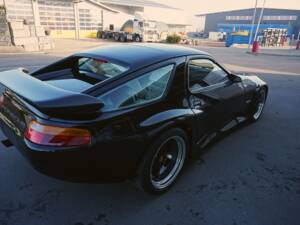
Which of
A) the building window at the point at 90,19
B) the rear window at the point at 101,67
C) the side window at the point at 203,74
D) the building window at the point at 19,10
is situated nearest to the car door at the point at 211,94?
the side window at the point at 203,74

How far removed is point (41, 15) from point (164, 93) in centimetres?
2866

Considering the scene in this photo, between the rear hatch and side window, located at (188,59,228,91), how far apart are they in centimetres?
128

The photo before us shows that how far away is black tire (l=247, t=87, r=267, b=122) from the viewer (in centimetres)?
385

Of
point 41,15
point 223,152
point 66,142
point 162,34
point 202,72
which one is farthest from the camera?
point 162,34

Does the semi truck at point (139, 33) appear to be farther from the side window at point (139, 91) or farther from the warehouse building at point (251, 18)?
the warehouse building at point (251, 18)

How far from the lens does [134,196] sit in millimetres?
2295

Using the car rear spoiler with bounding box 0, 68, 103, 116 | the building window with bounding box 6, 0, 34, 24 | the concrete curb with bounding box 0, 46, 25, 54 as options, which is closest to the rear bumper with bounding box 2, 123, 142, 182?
the car rear spoiler with bounding box 0, 68, 103, 116

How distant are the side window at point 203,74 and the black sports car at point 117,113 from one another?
1 centimetres

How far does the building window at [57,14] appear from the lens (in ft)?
84.1

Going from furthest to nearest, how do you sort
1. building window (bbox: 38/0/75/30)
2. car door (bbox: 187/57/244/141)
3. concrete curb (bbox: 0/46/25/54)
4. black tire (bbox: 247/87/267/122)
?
building window (bbox: 38/0/75/30)
concrete curb (bbox: 0/46/25/54)
black tire (bbox: 247/87/267/122)
car door (bbox: 187/57/244/141)

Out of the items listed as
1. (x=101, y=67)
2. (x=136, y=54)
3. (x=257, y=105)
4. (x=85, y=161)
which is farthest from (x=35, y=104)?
(x=257, y=105)

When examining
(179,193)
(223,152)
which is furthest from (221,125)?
(179,193)

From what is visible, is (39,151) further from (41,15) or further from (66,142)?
(41,15)

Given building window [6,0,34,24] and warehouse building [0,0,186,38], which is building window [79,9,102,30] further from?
building window [6,0,34,24]
